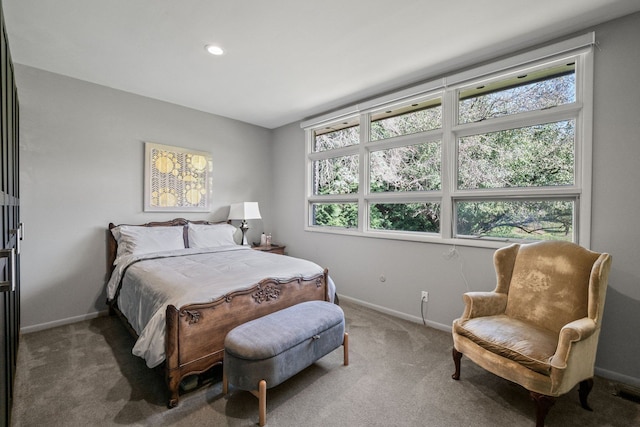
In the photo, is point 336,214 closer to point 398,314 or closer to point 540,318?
point 398,314

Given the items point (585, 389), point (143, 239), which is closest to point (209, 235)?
point (143, 239)

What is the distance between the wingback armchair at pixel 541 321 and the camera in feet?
5.20

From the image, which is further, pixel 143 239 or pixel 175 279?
pixel 143 239

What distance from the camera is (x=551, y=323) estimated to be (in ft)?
6.43

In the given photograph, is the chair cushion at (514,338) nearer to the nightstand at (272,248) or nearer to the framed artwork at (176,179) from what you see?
the nightstand at (272,248)

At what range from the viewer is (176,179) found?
148 inches

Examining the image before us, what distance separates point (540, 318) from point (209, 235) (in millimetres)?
3479

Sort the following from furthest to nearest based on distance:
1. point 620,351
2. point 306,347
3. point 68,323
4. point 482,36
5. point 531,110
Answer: point 68,323, point 531,110, point 482,36, point 620,351, point 306,347

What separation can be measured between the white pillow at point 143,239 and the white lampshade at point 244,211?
2.88ft

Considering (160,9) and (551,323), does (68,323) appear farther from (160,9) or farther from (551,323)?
(551,323)

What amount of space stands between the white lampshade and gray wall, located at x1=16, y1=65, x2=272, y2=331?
2.26 feet

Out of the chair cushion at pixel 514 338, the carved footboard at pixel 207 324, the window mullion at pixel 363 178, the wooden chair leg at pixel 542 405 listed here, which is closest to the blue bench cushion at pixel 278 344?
the carved footboard at pixel 207 324

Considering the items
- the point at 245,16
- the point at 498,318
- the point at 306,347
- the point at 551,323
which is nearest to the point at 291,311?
the point at 306,347

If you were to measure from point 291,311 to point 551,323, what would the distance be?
1.81m
